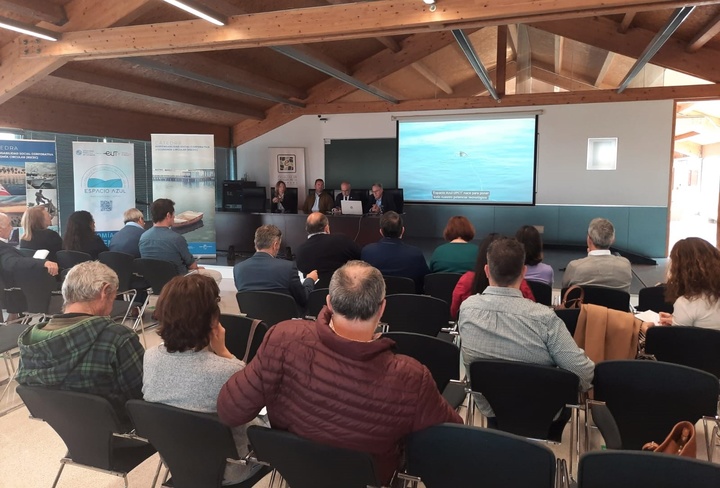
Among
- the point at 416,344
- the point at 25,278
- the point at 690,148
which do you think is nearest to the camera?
the point at 416,344

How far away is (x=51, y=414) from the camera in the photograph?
76.4 inches

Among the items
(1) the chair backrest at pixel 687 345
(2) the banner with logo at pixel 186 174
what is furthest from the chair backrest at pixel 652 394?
(2) the banner with logo at pixel 186 174

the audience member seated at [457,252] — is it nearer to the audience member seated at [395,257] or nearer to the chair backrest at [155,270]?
the audience member seated at [395,257]

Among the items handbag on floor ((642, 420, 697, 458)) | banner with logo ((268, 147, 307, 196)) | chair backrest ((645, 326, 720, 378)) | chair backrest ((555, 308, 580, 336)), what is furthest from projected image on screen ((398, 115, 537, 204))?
handbag on floor ((642, 420, 697, 458))

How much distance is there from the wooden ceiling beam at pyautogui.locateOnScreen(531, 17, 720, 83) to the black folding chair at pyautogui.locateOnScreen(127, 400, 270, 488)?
865 cm

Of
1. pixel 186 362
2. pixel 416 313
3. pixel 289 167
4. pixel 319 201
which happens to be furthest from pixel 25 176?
pixel 186 362

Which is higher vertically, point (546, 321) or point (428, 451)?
point (546, 321)

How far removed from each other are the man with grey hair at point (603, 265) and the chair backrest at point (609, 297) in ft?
0.45

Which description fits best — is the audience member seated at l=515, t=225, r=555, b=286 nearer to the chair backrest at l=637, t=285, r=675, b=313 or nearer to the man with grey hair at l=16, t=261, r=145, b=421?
the chair backrest at l=637, t=285, r=675, b=313

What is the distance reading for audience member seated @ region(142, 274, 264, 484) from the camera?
1.78 metres

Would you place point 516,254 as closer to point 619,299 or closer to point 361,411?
point 361,411

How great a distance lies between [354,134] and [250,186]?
2.42m

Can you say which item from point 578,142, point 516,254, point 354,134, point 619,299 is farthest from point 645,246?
point 516,254

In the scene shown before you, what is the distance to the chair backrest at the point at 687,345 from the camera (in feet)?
7.70
